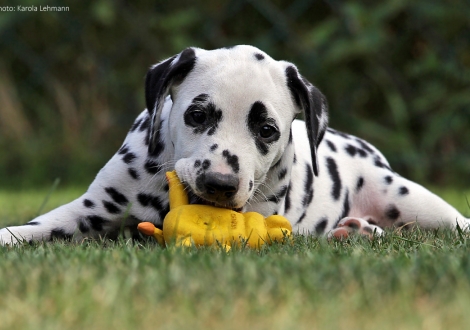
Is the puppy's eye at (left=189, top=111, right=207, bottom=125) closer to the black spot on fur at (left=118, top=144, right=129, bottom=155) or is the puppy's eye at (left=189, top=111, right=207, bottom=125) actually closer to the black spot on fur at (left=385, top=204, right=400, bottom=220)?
the black spot on fur at (left=118, top=144, right=129, bottom=155)

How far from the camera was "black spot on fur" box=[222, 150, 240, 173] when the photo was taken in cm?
350

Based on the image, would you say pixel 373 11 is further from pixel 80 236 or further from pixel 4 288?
pixel 4 288

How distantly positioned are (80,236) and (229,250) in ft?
3.90

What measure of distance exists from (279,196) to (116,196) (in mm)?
927

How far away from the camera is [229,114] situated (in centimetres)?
371

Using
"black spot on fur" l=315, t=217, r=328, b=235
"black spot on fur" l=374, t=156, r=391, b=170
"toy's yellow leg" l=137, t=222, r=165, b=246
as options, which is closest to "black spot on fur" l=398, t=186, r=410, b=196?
"black spot on fur" l=374, t=156, r=391, b=170

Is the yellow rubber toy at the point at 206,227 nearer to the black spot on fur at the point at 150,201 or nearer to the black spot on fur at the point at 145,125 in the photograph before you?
the black spot on fur at the point at 150,201

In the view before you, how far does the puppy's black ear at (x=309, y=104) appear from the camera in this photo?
4082 mm

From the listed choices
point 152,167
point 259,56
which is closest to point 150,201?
point 152,167

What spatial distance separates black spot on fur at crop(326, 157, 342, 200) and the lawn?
1.89 meters

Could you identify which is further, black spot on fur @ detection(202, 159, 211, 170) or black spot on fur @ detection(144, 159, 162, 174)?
black spot on fur @ detection(144, 159, 162, 174)

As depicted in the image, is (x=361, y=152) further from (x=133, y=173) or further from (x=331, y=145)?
(x=133, y=173)

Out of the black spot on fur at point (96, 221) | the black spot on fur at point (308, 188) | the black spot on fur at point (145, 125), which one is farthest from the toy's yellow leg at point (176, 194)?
the black spot on fur at point (308, 188)

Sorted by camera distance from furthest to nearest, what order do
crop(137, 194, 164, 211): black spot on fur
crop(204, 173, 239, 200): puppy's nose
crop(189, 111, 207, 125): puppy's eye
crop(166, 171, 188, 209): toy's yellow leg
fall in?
crop(137, 194, 164, 211): black spot on fur
crop(189, 111, 207, 125): puppy's eye
crop(166, 171, 188, 209): toy's yellow leg
crop(204, 173, 239, 200): puppy's nose
